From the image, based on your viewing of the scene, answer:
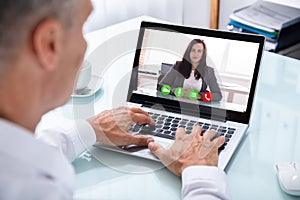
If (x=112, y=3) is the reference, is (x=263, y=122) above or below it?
below

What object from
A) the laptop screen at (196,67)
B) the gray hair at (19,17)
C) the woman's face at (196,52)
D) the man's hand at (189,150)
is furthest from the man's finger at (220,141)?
the gray hair at (19,17)

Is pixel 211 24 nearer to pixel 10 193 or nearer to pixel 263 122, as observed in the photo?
pixel 263 122

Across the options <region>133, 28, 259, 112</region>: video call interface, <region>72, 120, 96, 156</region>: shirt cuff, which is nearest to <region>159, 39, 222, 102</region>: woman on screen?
<region>133, 28, 259, 112</region>: video call interface

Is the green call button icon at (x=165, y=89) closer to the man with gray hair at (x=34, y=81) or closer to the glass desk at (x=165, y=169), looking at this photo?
the glass desk at (x=165, y=169)

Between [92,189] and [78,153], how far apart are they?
3.9 inches

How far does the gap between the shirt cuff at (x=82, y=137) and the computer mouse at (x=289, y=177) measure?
0.39m

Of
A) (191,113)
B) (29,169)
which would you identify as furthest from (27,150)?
(191,113)

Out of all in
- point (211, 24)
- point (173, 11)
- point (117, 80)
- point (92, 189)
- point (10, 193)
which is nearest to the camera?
point (10, 193)

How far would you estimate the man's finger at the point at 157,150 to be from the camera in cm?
103

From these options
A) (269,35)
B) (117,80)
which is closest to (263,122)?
(117,80)

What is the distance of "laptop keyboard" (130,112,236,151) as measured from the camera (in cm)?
112

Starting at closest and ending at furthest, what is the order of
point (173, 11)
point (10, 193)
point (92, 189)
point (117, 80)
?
point (10, 193) → point (92, 189) → point (117, 80) → point (173, 11)

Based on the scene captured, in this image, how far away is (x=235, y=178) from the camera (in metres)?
1.00

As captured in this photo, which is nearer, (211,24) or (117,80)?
(117,80)
